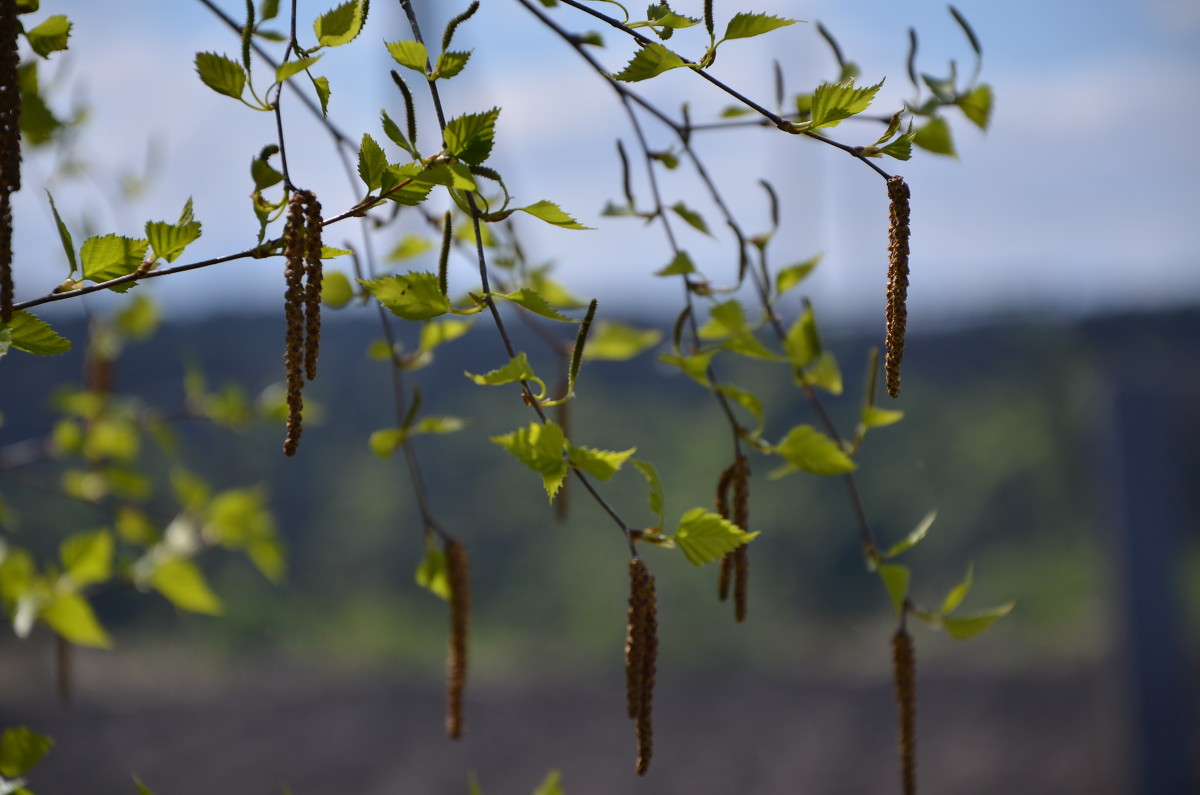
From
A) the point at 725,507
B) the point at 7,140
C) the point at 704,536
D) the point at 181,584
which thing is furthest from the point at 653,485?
the point at 181,584

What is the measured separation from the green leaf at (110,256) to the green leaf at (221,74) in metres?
0.06

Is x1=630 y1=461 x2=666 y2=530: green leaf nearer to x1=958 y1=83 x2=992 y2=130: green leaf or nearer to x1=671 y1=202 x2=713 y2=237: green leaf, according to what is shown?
x1=671 y1=202 x2=713 y2=237: green leaf

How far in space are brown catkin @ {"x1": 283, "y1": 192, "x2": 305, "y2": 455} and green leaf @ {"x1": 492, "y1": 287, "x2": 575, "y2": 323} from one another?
7cm

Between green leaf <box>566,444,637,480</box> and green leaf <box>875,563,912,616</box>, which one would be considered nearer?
green leaf <box>566,444,637,480</box>

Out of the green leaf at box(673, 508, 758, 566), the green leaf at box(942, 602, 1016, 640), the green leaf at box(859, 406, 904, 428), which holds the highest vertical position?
the green leaf at box(859, 406, 904, 428)

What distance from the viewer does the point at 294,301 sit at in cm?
37

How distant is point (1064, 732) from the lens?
10.8 ft

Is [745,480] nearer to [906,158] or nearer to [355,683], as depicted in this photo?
[906,158]

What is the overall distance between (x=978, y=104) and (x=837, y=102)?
284 mm

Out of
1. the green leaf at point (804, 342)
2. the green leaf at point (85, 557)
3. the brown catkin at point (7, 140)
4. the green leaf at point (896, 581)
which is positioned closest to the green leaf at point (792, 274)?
the green leaf at point (804, 342)

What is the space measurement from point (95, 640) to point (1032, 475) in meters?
3.92

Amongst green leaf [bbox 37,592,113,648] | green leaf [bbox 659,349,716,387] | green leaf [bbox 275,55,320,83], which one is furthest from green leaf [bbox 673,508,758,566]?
green leaf [bbox 37,592,113,648]

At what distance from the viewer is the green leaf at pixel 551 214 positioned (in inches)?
15.2

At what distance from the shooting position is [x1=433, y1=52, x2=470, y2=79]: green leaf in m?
0.37
